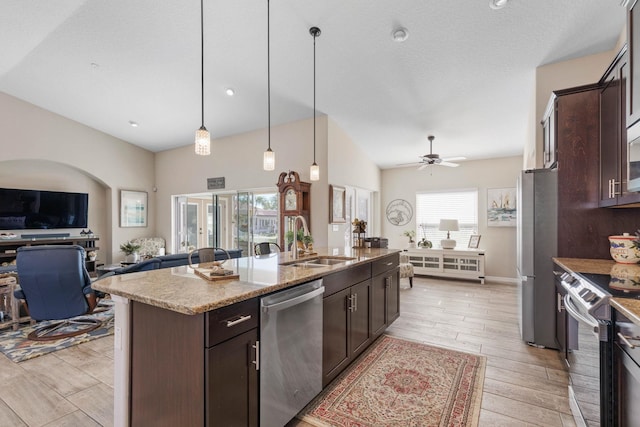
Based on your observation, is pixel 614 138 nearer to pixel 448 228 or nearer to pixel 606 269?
pixel 606 269

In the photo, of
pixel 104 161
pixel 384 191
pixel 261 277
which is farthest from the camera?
pixel 384 191

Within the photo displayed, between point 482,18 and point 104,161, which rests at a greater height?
point 482,18

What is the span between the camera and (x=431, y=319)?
12.9 feet

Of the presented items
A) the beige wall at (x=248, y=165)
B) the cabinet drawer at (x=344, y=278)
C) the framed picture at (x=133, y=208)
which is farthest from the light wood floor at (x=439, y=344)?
the framed picture at (x=133, y=208)

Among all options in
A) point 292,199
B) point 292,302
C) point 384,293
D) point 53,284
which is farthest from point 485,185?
point 53,284

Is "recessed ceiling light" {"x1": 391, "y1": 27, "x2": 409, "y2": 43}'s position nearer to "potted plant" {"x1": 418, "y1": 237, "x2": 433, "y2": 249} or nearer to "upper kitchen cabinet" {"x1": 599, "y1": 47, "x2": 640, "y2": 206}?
"upper kitchen cabinet" {"x1": 599, "y1": 47, "x2": 640, "y2": 206}

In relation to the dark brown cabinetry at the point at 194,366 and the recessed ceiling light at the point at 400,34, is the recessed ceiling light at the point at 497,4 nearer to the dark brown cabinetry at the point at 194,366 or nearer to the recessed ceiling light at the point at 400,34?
the recessed ceiling light at the point at 400,34

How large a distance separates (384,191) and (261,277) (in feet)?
20.0

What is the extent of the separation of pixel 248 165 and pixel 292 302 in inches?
188

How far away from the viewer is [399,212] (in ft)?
24.5

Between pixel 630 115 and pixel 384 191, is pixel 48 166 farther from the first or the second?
pixel 630 115

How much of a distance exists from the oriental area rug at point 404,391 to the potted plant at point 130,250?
19.3 feet

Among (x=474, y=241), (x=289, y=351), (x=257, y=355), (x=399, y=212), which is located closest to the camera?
(x=257, y=355)

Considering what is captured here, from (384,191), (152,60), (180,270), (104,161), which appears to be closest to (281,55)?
(152,60)
